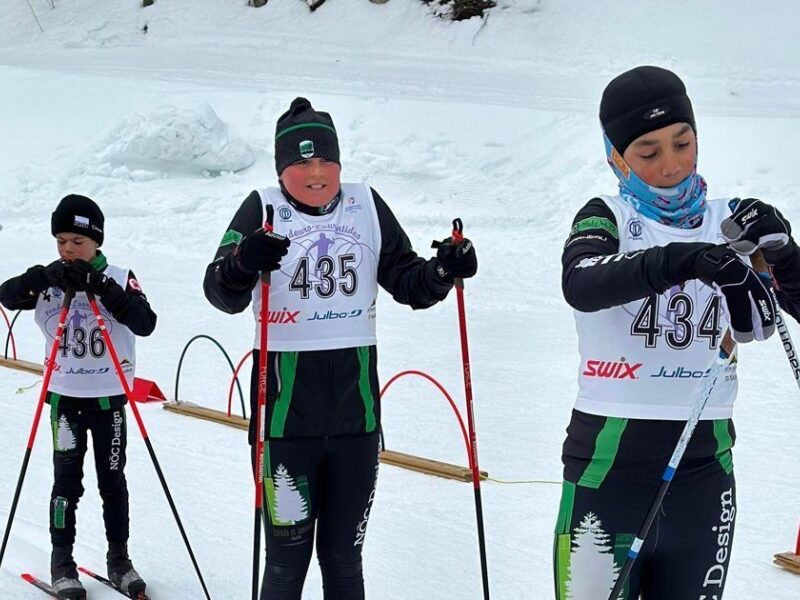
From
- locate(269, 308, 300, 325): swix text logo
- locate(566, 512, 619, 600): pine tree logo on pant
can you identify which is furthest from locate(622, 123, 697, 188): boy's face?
locate(269, 308, 300, 325): swix text logo

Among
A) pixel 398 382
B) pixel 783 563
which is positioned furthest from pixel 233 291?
pixel 398 382

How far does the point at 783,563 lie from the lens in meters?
4.17

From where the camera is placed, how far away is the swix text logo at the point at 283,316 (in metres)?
2.90

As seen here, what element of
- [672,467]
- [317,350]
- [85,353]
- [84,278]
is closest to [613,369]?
[672,467]

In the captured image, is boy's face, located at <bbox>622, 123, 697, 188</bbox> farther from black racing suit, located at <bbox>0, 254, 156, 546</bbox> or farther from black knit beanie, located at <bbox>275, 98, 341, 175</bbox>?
black racing suit, located at <bbox>0, 254, 156, 546</bbox>

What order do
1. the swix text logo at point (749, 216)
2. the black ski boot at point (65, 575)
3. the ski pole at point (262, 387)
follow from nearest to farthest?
the swix text logo at point (749, 216)
the ski pole at point (262, 387)
the black ski boot at point (65, 575)

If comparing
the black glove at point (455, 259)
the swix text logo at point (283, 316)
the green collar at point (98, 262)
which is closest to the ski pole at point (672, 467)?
the black glove at point (455, 259)

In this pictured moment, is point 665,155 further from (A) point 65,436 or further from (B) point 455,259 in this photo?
(A) point 65,436

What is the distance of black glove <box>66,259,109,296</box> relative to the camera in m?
3.76

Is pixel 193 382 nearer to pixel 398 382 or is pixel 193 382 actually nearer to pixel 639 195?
pixel 398 382

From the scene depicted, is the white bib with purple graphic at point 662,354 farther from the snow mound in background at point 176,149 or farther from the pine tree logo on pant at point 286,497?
the snow mound in background at point 176,149

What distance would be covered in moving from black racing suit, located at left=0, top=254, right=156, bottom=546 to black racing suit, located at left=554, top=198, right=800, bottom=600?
221 cm

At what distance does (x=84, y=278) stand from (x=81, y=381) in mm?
451

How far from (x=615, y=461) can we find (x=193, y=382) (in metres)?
6.22
